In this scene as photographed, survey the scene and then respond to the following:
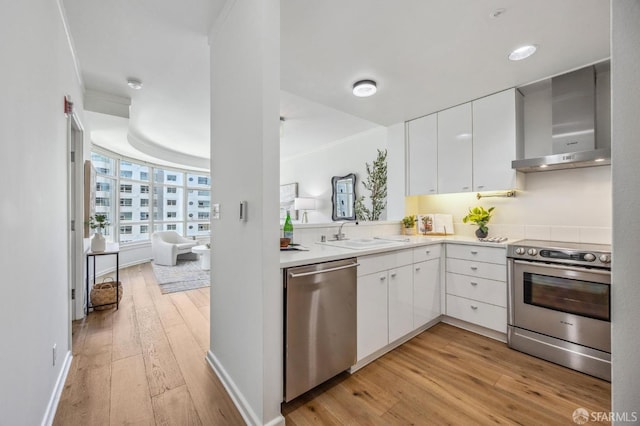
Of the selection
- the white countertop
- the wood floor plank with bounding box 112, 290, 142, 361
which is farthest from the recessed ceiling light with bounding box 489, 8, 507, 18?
the wood floor plank with bounding box 112, 290, 142, 361

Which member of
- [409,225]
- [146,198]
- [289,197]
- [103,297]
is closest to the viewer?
[103,297]

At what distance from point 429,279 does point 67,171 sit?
3.41 m

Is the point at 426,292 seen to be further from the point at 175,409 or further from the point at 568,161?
the point at 175,409

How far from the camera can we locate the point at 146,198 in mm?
6461

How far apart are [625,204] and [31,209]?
230cm

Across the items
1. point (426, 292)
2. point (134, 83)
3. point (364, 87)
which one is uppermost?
point (134, 83)

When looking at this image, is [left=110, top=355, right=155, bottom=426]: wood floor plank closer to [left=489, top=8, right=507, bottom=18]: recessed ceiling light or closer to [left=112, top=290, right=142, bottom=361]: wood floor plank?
[left=112, top=290, right=142, bottom=361]: wood floor plank

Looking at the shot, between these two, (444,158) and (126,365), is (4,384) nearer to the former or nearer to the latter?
(126,365)

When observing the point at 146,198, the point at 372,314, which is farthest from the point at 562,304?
the point at 146,198

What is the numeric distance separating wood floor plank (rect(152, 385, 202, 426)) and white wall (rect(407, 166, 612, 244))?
3290 mm

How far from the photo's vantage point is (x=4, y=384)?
0.96 m

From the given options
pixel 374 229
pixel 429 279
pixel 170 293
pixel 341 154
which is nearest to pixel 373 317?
pixel 429 279

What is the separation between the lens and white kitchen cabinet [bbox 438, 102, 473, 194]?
2977 millimetres

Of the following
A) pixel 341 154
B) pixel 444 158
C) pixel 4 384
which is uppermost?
pixel 341 154
